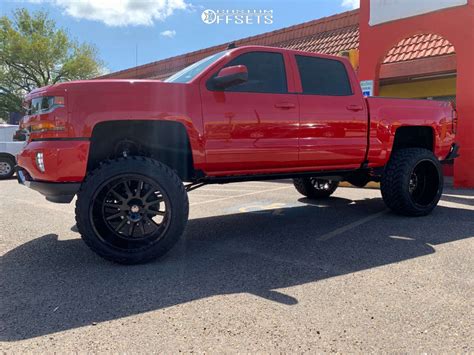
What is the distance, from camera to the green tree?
99.4ft

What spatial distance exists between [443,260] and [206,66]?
297 centimetres

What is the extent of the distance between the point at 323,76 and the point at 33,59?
103 ft

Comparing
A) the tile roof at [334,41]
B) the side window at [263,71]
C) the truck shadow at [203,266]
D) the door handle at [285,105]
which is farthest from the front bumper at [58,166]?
the tile roof at [334,41]

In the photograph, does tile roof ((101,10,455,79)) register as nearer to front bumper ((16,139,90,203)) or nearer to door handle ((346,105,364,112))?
door handle ((346,105,364,112))

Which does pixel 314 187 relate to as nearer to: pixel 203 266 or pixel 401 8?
pixel 203 266

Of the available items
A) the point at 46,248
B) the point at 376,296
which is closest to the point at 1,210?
the point at 46,248

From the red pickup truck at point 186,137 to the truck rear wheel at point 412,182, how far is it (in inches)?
1.3

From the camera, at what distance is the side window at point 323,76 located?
4773mm

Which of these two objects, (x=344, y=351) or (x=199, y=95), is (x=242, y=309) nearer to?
(x=344, y=351)

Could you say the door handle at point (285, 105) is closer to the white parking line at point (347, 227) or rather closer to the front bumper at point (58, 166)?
the white parking line at point (347, 227)

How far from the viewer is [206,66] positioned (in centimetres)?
424

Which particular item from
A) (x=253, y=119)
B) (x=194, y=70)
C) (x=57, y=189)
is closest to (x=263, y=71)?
(x=253, y=119)

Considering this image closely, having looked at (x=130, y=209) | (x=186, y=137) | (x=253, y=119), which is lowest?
(x=130, y=209)

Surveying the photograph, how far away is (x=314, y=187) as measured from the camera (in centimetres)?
726
